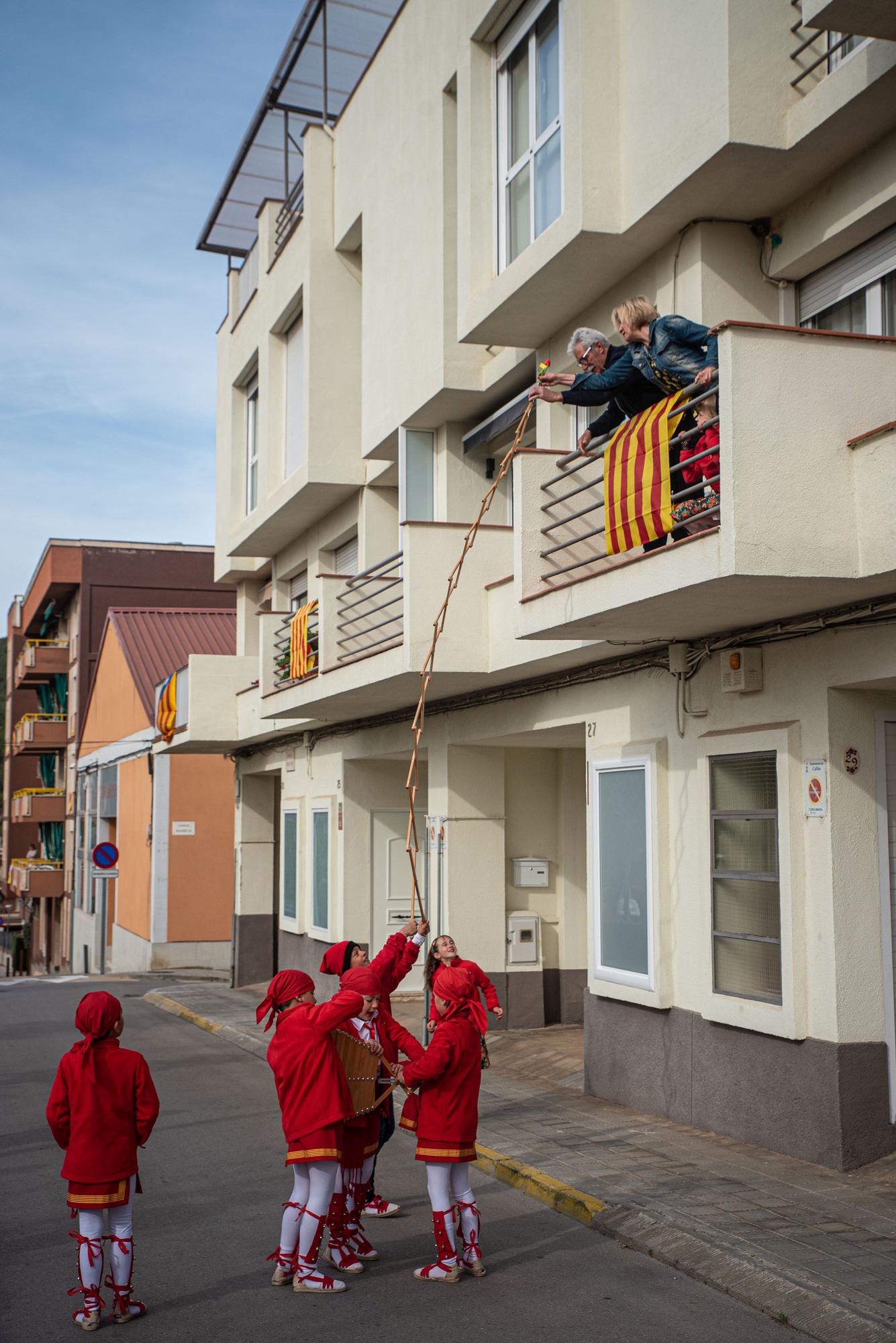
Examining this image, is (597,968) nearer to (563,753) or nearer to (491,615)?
(491,615)

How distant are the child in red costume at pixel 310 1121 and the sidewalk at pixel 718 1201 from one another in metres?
1.83

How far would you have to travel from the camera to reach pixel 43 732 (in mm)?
48562

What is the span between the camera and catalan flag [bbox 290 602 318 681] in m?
16.5

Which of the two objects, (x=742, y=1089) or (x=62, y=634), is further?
(x=62, y=634)

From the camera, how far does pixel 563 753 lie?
15.8 metres

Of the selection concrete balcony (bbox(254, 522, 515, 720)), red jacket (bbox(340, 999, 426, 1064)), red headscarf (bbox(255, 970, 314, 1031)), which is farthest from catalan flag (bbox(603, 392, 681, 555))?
red headscarf (bbox(255, 970, 314, 1031))

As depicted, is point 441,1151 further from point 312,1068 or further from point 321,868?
point 321,868

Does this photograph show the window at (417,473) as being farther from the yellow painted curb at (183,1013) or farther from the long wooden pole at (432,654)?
the yellow painted curb at (183,1013)

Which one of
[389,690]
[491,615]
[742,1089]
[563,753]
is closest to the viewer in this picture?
[742,1089]

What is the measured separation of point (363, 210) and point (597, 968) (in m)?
10.6

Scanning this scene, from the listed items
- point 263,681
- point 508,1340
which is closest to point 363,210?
point 263,681

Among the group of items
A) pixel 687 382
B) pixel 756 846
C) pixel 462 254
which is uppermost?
pixel 462 254

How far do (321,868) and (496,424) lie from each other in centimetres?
804

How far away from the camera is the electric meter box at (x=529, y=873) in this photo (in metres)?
15.3
